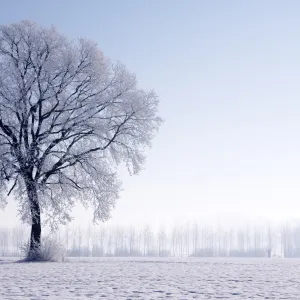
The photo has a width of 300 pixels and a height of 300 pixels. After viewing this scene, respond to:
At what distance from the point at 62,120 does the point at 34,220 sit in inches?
217

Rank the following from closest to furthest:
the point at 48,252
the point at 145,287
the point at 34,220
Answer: the point at 145,287 < the point at 48,252 < the point at 34,220

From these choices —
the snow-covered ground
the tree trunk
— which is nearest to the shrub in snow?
the tree trunk

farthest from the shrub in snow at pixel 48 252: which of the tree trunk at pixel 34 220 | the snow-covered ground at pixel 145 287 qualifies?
the snow-covered ground at pixel 145 287

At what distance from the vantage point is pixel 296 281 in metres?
11.3

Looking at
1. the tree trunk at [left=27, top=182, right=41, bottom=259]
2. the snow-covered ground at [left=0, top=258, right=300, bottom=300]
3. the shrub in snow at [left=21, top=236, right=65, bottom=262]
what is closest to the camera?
the snow-covered ground at [left=0, top=258, right=300, bottom=300]

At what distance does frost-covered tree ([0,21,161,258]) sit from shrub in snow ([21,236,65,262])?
61 cm

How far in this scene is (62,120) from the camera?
77.0ft

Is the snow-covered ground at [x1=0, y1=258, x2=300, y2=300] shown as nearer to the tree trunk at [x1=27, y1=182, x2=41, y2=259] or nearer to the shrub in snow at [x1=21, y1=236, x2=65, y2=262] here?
the shrub in snow at [x1=21, y1=236, x2=65, y2=262]

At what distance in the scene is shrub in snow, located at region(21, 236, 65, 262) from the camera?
70.3ft

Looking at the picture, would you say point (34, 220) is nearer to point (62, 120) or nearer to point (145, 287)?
point (62, 120)

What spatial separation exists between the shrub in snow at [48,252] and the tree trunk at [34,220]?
0.05 metres

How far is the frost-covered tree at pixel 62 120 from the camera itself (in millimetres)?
22531

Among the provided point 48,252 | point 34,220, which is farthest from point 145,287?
point 34,220

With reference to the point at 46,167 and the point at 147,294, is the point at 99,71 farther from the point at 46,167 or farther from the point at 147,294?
the point at 147,294
